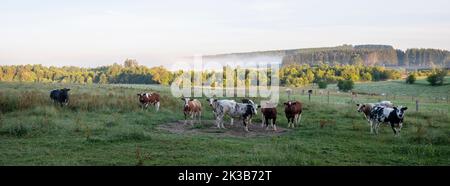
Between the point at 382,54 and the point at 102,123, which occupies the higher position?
the point at 382,54

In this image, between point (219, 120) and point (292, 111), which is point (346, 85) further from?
point (219, 120)

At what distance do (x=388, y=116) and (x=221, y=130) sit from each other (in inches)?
310

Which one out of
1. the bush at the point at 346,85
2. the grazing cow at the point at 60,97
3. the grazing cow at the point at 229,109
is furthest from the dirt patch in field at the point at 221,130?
the bush at the point at 346,85

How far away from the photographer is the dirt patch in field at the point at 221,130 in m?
19.2

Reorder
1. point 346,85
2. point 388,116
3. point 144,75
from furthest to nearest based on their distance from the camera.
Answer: point 144,75
point 346,85
point 388,116

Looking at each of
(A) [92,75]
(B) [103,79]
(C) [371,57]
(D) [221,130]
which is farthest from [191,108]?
(C) [371,57]

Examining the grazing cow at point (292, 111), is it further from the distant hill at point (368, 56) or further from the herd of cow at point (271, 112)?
the distant hill at point (368, 56)

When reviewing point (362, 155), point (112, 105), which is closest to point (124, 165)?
point (362, 155)

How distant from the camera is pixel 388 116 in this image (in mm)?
19266

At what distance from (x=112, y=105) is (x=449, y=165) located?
20.8 m

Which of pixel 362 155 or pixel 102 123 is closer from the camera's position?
pixel 362 155

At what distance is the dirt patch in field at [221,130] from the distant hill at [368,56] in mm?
143037
